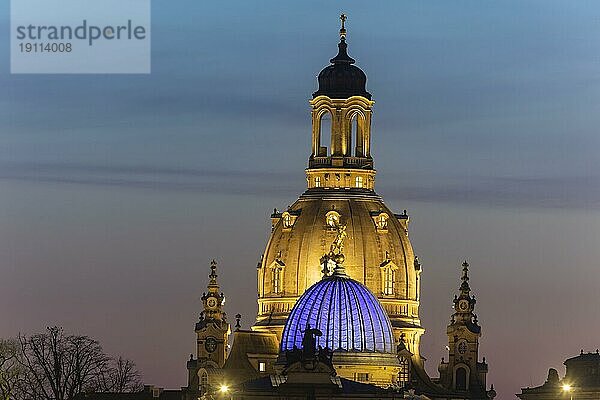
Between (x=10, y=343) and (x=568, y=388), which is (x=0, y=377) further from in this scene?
(x=568, y=388)

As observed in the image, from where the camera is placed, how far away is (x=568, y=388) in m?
195

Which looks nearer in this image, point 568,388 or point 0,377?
point 0,377

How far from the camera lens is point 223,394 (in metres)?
195

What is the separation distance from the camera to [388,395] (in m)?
200

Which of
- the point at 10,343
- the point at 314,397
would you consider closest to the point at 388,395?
the point at 314,397

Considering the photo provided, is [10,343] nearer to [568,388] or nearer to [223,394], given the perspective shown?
[223,394]

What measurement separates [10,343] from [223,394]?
1325cm

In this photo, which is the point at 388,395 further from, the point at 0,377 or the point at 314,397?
the point at 0,377

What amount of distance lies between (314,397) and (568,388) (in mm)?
15081

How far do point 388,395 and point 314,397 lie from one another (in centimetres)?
426

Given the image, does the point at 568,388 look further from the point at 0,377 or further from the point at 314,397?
the point at 0,377

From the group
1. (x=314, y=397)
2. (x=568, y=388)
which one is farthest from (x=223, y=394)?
(x=568, y=388)

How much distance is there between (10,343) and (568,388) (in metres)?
32.0

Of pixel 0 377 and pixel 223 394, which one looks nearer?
pixel 0 377
